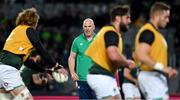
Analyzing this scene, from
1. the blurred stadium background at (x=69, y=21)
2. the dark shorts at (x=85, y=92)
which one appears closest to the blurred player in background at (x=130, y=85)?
the dark shorts at (x=85, y=92)

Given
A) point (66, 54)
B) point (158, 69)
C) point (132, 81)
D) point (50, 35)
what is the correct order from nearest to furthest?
point (158, 69)
point (132, 81)
point (66, 54)
point (50, 35)

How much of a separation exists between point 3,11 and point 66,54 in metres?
3.82

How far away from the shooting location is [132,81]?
441 inches

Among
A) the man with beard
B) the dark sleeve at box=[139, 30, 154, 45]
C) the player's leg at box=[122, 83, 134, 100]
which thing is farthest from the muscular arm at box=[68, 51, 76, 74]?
the dark sleeve at box=[139, 30, 154, 45]

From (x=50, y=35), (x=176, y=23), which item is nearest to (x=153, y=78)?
(x=50, y=35)

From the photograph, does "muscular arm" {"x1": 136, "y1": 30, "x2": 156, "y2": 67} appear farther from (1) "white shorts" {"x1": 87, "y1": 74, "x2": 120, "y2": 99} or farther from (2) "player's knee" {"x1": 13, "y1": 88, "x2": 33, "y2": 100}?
(2) "player's knee" {"x1": 13, "y1": 88, "x2": 33, "y2": 100}

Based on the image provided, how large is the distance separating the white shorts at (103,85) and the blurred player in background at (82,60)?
212 centimetres

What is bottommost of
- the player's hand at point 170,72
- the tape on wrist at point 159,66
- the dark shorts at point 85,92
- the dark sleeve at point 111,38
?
the dark shorts at point 85,92

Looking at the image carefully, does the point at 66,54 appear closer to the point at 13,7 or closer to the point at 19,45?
the point at 13,7

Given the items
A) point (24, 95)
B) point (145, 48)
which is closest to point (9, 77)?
point (24, 95)

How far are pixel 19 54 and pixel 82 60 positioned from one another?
163 centimetres

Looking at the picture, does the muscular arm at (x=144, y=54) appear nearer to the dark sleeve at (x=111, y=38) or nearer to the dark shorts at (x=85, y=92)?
the dark sleeve at (x=111, y=38)

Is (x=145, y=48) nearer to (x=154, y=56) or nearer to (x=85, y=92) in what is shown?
(x=154, y=56)

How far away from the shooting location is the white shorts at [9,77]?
874 centimetres
